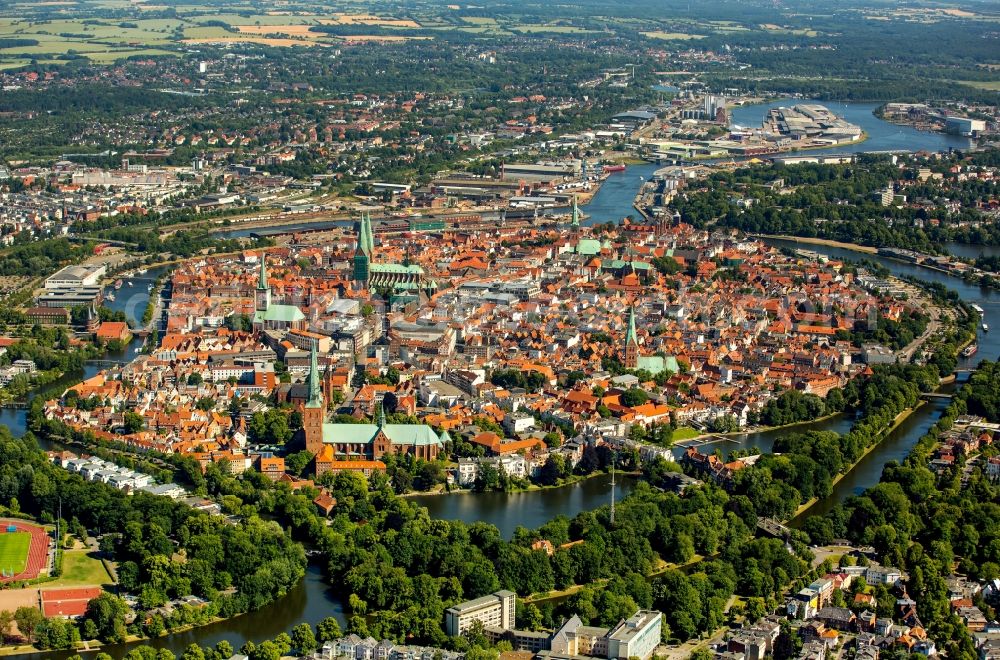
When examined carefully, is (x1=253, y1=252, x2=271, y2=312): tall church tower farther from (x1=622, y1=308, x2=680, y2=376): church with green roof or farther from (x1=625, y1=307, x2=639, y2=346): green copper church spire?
(x1=622, y1=308, x2=680, y2=376): church with green roof

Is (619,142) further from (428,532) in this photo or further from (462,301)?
(428,532)

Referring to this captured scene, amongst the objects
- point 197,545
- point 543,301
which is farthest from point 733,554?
point 543,301

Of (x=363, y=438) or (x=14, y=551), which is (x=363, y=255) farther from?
(x=14, y=551)

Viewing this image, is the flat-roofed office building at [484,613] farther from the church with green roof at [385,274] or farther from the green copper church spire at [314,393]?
the church with green roof at [385,274]

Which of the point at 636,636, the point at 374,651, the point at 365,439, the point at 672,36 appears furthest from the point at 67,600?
the point at 672,36

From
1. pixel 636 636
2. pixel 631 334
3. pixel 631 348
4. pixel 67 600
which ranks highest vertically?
A: pixel 636 636
